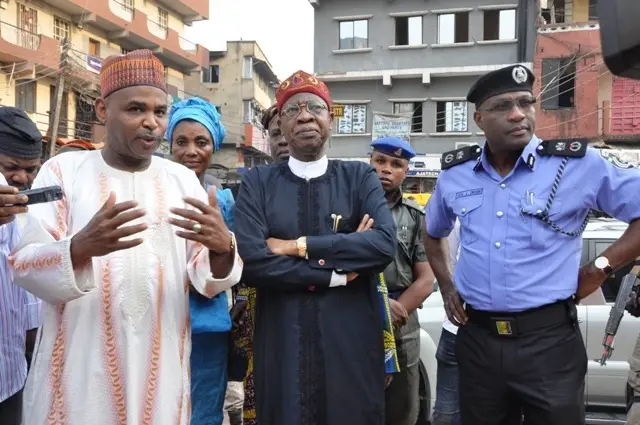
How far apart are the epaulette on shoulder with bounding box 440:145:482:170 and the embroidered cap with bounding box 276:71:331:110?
0.76 metres

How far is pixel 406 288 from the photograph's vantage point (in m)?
3.47

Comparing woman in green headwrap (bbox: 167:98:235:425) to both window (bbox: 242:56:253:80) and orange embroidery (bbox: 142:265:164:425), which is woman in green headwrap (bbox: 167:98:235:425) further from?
window (bbox: 242:56:253:80)

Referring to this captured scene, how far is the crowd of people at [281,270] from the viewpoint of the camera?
2062mm

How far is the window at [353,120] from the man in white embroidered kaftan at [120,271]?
71.4 ft

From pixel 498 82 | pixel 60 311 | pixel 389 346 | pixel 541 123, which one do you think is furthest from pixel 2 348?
pixel 541 123

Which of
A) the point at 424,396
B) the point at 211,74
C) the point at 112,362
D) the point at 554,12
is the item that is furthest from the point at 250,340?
the point at 211,74

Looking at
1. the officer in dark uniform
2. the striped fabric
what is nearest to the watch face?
the officer in dark uniform

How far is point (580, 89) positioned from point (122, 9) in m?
21.3

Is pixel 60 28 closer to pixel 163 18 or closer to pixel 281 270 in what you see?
pixel 163 18

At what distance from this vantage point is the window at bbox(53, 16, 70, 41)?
24.5 meters

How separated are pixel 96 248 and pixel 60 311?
0.38 meters

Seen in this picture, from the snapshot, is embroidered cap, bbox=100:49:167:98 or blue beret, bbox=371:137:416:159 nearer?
embroidered cap, bbox=100:49:167:98

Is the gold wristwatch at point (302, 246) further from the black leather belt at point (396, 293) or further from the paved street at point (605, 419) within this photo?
the paved street at point (605, 419)

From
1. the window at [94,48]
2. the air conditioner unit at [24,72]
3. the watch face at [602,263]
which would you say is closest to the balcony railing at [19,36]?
the air conditioner unit at [24,72]
